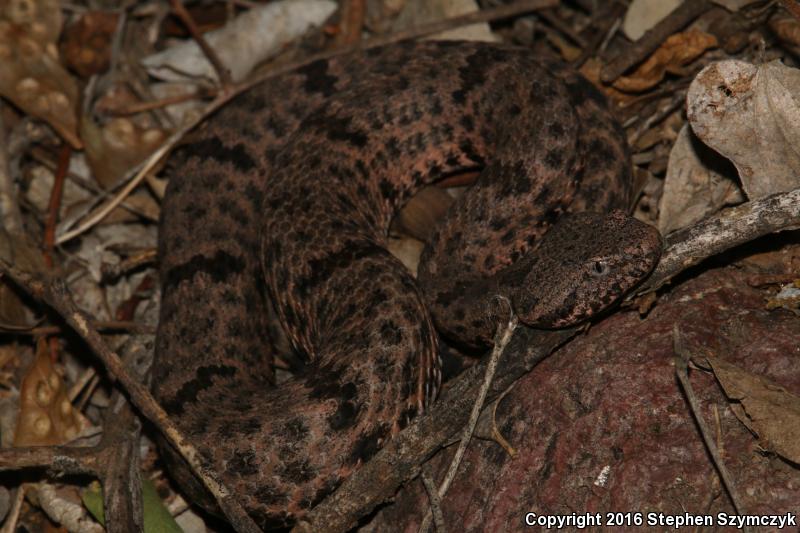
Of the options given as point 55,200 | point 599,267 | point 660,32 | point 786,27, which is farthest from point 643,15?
point 55,200

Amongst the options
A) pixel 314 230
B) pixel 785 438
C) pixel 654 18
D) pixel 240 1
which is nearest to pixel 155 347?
pixel 314 230

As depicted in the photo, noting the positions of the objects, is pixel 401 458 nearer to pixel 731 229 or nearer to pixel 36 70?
pixel 731 229

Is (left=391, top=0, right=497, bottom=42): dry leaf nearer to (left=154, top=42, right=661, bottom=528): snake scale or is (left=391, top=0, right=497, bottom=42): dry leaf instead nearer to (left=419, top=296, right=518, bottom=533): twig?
(left=154, top=42, right=661, bottom=528): snake scale

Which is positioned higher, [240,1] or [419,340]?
[240,1]

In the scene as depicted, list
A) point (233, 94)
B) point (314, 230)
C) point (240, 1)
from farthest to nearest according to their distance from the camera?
point (240, 1)
point (233, 94)
point (314, 230)

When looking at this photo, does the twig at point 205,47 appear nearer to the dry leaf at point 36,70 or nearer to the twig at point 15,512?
the dry leaf at point 36,70

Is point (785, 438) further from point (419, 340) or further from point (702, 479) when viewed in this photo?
point (419, 340)

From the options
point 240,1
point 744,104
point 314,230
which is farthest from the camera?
point 240,1
